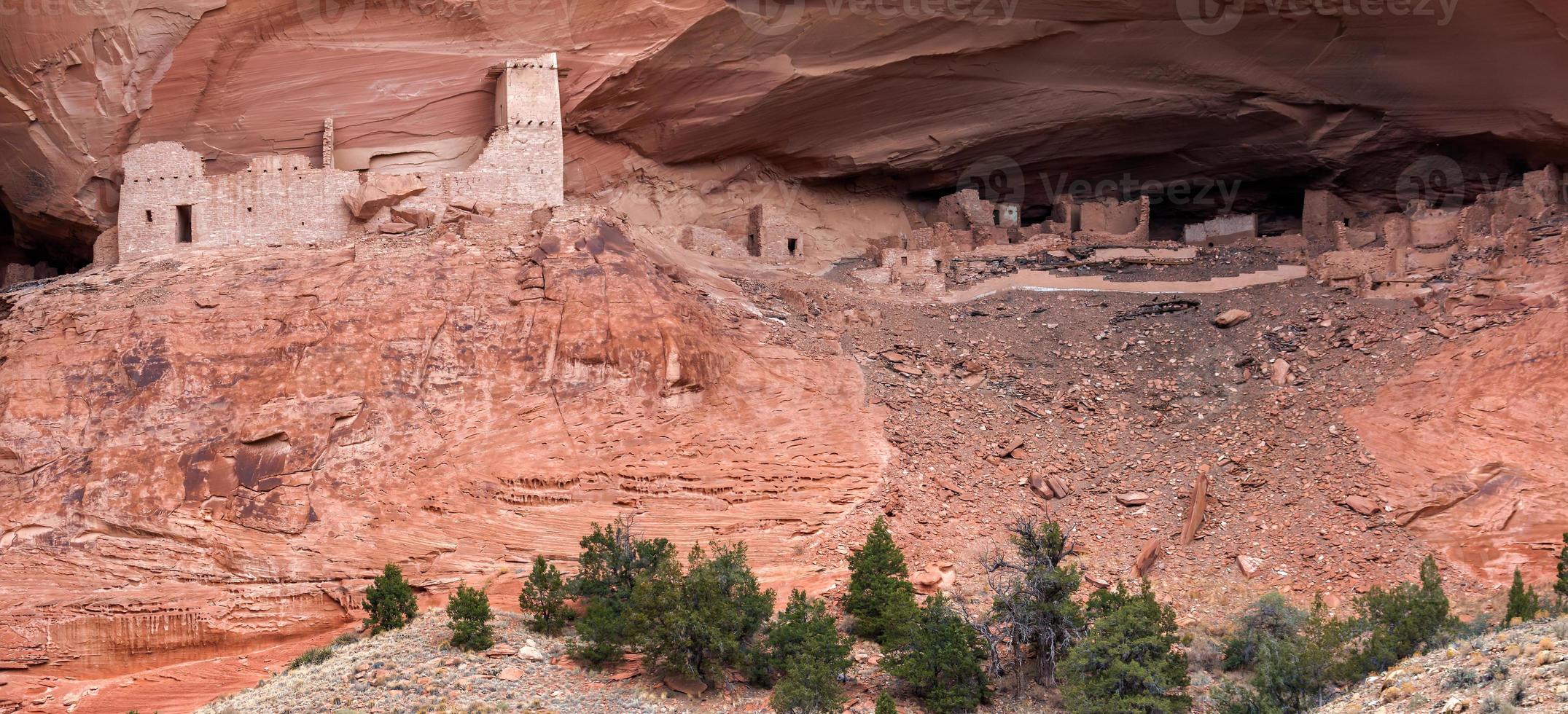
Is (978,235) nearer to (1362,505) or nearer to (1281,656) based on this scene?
(1362,505)

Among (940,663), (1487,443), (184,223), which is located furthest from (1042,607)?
(184,223)

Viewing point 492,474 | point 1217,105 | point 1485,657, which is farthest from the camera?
point 1217,105

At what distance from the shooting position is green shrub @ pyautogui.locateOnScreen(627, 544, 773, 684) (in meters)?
20.5

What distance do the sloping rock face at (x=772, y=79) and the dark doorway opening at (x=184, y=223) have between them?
1.73 m

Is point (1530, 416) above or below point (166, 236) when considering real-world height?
below

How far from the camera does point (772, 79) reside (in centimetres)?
3166

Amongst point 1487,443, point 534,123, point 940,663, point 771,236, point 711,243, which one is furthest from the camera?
point 771,236

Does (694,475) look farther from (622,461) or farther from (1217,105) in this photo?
(1217,105)

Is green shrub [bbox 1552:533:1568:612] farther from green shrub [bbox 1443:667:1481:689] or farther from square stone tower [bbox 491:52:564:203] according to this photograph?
square stone tower [bbox 491:52:564:203]

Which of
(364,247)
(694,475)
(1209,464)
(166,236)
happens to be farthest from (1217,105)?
(166,236)

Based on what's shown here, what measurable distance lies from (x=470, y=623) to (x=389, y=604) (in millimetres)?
1661

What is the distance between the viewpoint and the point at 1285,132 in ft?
115

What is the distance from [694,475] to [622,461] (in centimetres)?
121

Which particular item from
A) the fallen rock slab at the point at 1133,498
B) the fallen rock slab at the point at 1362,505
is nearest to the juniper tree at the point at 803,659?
the fallen rock slab at the point at 1133,498
